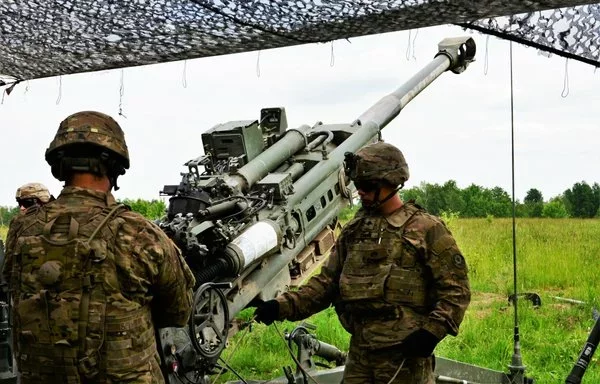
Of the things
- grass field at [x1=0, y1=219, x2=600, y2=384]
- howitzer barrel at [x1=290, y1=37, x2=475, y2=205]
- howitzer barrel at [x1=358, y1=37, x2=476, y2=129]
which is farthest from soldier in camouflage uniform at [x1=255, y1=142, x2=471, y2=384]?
howitzer barrel at [x1=358, y1=37, x2=476, y2=129]

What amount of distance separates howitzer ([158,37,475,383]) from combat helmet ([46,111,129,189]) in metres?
1.41

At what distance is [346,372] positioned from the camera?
3842 millimetres

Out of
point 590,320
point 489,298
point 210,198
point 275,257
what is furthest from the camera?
point 489,298

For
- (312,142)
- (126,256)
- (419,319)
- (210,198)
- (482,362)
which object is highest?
(312,142)

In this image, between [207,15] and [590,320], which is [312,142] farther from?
[590,320]

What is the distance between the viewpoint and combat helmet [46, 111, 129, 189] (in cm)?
285

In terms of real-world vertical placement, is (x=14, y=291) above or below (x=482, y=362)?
above

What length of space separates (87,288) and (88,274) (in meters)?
0.05

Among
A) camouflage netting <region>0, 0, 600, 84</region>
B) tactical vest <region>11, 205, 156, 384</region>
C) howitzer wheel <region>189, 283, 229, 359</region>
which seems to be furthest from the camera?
howitzer wheel <region>189, 283, 229, 359</region>

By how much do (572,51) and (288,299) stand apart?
5.57 ft

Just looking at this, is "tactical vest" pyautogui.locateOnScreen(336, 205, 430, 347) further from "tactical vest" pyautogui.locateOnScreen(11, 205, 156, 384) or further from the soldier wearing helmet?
the soldier wearing helmet

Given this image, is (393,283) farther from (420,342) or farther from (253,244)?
(253,244)

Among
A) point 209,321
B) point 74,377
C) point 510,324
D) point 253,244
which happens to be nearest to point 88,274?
point 74,377

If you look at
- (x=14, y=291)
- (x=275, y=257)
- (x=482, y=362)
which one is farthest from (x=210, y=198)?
(x=482, y=362)
